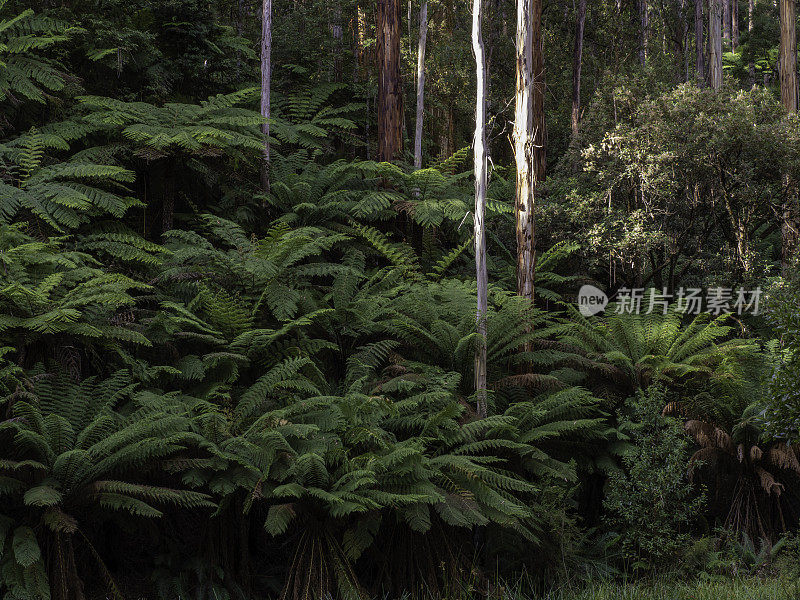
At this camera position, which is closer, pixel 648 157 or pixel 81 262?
pixel 81 262

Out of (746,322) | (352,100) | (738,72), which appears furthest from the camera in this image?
(738,72)

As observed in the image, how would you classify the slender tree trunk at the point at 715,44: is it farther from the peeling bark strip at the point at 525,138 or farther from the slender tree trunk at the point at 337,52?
the peeling bark strip at the point at 525,138

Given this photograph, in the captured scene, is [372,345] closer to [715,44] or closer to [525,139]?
[525,139]

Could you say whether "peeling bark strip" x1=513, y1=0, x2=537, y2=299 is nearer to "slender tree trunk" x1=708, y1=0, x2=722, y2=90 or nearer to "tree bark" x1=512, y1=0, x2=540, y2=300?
"tree bark" x1=512, y1=0, x2=540, y2=300

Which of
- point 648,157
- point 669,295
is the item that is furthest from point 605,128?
point 669,295

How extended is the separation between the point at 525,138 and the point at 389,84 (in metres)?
4.74

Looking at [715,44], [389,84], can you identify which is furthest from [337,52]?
[715,44]

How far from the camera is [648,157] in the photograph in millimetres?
9273

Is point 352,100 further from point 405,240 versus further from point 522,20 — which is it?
point 522,20

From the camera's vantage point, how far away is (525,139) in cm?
780

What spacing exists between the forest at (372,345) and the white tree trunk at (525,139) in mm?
38

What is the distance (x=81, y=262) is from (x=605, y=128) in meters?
7.93

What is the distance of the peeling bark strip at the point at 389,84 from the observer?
38.8ft

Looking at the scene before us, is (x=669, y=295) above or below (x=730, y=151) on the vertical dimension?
below
